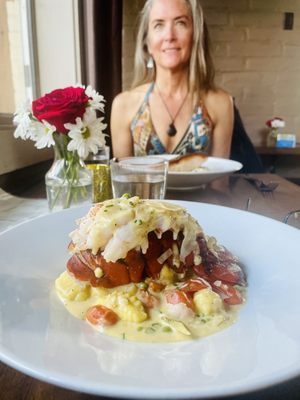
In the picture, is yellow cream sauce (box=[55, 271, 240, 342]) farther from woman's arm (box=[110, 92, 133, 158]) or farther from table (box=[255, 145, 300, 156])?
table (box=[255, 145, 300, 156])

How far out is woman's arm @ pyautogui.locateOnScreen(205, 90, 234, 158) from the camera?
6.72ft

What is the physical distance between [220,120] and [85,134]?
1.37 m

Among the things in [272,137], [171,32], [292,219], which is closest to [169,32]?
[171,32]

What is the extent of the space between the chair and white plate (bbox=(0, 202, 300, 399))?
1488 mm

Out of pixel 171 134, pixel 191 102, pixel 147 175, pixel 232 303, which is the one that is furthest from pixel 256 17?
pixel 232 303

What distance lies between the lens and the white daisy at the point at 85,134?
2.74ft

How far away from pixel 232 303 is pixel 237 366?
176mm

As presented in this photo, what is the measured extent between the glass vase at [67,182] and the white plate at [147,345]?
0.27 meters

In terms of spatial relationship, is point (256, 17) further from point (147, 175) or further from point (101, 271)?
point (101, 271)

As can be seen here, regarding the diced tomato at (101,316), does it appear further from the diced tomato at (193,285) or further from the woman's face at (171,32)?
the woman's face at (171,32)

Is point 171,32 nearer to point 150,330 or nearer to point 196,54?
point 196,54

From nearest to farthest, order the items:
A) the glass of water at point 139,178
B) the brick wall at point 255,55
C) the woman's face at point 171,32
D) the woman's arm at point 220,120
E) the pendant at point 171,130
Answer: the glass of water at point 139,178, the woman's face at point 171,32, the pendant at point 171,130, the woman's arm at point 220,120, the brick wall at point 255,55

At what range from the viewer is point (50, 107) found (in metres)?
0.81

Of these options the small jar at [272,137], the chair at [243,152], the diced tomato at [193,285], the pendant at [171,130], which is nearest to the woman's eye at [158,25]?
the pendant at [171,130]
